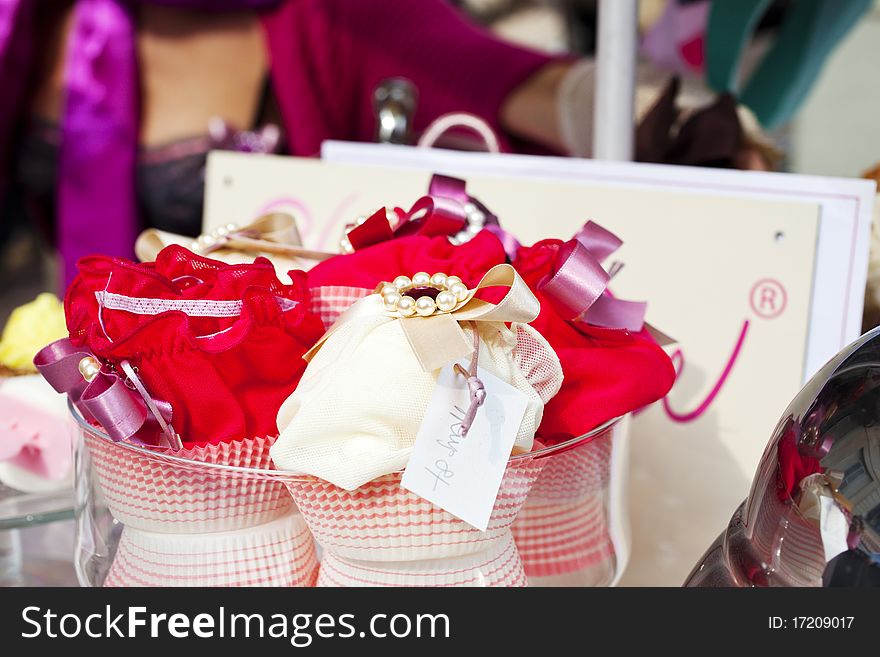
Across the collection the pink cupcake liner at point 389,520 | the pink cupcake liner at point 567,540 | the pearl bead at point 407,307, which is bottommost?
the pink cupcake liner at point 567,540

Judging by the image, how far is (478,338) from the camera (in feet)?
1.07

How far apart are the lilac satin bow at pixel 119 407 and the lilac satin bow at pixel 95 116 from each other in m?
0.66

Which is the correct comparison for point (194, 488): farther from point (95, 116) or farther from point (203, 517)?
point (95, 116)

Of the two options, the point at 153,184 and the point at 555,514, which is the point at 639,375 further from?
the point at 153,184

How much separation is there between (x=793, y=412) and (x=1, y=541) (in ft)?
1.58

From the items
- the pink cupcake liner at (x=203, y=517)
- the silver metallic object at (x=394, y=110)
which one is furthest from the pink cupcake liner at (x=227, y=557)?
the silver metallic object at (x=394, y=110)

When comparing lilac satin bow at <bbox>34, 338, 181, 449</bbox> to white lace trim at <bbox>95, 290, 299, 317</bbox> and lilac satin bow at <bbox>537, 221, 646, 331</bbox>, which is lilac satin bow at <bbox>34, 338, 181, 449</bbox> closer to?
white lace trim at <bbox>95, 290, 299, 317</bbox>

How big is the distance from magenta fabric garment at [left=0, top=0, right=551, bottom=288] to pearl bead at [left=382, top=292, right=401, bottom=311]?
66 cm

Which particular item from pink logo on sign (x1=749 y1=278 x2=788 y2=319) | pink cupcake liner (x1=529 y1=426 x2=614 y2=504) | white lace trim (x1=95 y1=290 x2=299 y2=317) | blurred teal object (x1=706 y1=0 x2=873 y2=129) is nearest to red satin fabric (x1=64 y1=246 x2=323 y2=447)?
white lace trim (x1=95 y1=290 x2=299 y2=317)

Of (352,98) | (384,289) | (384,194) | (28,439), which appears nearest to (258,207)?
(384,194)

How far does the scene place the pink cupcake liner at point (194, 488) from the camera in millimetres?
339

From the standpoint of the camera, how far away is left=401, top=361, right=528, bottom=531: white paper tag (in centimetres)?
31

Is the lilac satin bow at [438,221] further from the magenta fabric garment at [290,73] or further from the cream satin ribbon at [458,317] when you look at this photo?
the magenta fabric garment at [290,73]

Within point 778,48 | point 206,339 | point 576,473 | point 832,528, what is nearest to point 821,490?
point 832,528
